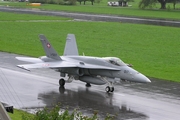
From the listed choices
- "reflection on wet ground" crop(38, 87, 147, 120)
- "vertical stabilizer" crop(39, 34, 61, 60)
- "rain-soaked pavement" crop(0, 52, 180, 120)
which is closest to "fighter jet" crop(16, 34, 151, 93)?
"vertical stabilizer" crop(39, 34, 61, 60)

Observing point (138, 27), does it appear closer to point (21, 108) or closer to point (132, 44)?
point (132, 44)

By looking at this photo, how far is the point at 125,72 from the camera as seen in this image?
30.1 m

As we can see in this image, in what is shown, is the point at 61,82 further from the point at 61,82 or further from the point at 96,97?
the point at 96,97

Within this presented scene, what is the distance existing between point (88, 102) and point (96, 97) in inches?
56.7

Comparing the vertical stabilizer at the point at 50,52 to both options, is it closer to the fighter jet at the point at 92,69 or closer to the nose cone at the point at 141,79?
the fighter jet at the point at 92,69

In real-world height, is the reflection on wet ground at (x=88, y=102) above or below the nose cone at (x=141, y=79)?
below

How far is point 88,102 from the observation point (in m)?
28.0

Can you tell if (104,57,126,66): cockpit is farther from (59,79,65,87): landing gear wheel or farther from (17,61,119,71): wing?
(59,79,65,87): landing gear wheel

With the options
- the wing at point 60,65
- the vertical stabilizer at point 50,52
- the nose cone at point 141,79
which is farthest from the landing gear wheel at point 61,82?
the nose cone at point 141,79

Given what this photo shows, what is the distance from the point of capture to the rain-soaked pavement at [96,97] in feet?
85.0

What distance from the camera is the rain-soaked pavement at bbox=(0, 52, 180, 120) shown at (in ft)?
85.0

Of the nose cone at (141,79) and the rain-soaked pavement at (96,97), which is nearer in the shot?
the rain-soaked pavement at (96,97)

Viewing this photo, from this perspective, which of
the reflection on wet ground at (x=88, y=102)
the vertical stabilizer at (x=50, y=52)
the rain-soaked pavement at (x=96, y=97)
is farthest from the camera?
the vertical stabilizer at (x=50, y=52)

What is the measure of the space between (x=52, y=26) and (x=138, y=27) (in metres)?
13.5
